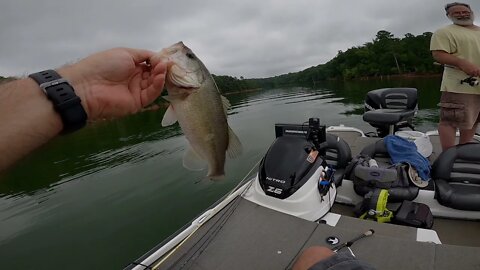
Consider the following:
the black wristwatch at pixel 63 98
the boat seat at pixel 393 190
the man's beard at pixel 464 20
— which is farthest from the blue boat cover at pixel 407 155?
the black wristwatch at pixel 63 98

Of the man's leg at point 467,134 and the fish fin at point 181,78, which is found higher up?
the fish fin at point 181,78

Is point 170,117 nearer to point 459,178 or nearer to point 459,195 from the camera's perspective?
point 459,195

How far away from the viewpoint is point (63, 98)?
140 cm

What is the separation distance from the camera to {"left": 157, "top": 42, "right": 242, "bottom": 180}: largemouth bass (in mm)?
1726

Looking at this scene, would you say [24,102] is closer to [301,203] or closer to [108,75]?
[108,75]

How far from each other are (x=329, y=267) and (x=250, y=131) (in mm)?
15653

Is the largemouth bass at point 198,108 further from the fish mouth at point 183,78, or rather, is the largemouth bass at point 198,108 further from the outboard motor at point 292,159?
the outboard motor at point 292,159

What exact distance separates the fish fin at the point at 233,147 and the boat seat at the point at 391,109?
4777 millimetres

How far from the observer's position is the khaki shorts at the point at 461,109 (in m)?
4.26

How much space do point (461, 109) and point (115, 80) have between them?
4.65 metres

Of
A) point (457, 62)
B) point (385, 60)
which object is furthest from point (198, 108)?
point (385, 60)

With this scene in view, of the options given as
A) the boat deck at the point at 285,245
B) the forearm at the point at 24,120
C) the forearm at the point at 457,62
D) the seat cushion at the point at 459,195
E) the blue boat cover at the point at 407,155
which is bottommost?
the seat cushion at the point at 459,195

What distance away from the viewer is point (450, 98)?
4391 mm

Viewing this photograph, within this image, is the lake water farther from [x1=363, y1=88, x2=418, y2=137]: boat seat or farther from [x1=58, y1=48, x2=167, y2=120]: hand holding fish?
[x1=363, y1=88, x2=418, y2=137]: boat seat
